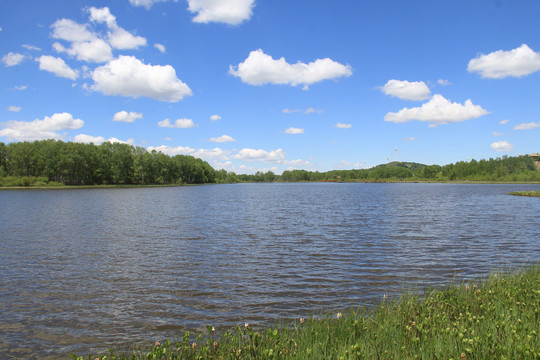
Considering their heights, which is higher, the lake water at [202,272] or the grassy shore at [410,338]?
the grassy shore at [410,338]

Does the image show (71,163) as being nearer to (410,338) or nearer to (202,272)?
(202,272)

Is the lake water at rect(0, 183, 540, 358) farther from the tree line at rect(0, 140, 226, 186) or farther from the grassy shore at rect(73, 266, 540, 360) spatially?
the tree line at rect(0, 140, 226, 186)

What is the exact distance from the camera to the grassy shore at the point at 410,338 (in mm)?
6168

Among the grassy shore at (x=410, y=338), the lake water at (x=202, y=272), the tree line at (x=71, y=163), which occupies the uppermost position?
the tree line at (x=71, y=163)

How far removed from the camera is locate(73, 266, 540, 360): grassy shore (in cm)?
617

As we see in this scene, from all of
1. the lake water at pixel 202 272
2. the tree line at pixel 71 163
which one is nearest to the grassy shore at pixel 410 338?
the lake water at pixel 202 272

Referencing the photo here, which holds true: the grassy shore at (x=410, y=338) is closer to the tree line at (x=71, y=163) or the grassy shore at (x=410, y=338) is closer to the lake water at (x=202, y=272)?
the lake water at (x=202, y=272)

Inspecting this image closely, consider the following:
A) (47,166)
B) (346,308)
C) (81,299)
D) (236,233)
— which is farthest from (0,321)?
(47,166)

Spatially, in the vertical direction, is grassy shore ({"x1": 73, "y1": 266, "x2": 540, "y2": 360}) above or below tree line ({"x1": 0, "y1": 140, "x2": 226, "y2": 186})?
below

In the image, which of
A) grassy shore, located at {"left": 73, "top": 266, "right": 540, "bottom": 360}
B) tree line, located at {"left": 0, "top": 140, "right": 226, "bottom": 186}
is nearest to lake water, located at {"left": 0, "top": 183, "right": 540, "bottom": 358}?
grassy shore, located at {"left": 73, "top": 266, "right": 540, "bottom": 360}

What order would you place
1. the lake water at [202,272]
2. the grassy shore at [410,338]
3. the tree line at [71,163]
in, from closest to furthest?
the grassy shore at [410,338]
the lake water at [202,272]
the tree line at [71,163]

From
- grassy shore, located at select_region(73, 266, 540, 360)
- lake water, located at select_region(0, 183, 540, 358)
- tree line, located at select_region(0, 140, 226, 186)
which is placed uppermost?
tree line, located at select_region(0, 140, 226, 186)

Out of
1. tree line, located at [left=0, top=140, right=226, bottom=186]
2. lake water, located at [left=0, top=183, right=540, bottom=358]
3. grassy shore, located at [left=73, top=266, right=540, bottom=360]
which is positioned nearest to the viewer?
grassy shore, located at [left=73, top=266, right=540, bottom=360]

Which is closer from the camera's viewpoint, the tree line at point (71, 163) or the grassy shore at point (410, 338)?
the grassy shore at point (410, 338)
